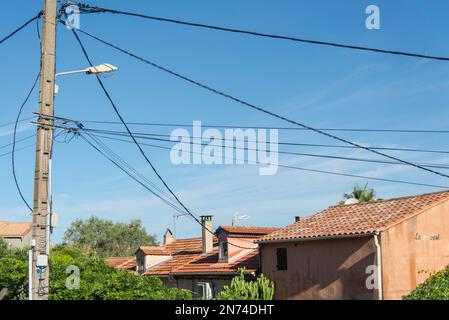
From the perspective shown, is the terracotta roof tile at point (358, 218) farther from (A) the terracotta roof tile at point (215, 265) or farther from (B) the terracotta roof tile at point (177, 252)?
(B) the terracotta roof tile at point (177, 252)

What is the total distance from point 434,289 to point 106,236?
75654 mm

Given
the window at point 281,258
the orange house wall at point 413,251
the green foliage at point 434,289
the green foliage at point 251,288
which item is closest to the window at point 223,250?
the green foliage at point 251,288

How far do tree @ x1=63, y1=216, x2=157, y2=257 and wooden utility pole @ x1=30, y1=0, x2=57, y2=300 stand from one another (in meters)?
78.3

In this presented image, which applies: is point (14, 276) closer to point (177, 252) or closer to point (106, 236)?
point (177, 252)

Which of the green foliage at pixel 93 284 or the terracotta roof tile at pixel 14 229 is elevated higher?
the terracotta roof tile at pixel 14 229

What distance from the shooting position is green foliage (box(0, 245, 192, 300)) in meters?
21.8

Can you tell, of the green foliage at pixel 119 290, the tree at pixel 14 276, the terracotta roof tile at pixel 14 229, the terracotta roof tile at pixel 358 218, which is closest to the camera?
the green foliage at pixel 119 290

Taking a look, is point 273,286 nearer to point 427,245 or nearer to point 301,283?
point 301,283

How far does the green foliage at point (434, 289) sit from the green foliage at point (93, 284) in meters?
8.77

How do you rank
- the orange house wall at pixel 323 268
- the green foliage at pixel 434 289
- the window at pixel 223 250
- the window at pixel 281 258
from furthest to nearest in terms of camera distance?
the window at pixel 223 250 → the window at pixel 281 258 → the orange house wall at pixel 323 268 → the green foliage at pixel 434 289

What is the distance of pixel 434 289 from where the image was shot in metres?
22.4

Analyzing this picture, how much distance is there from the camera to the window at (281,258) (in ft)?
93.3
